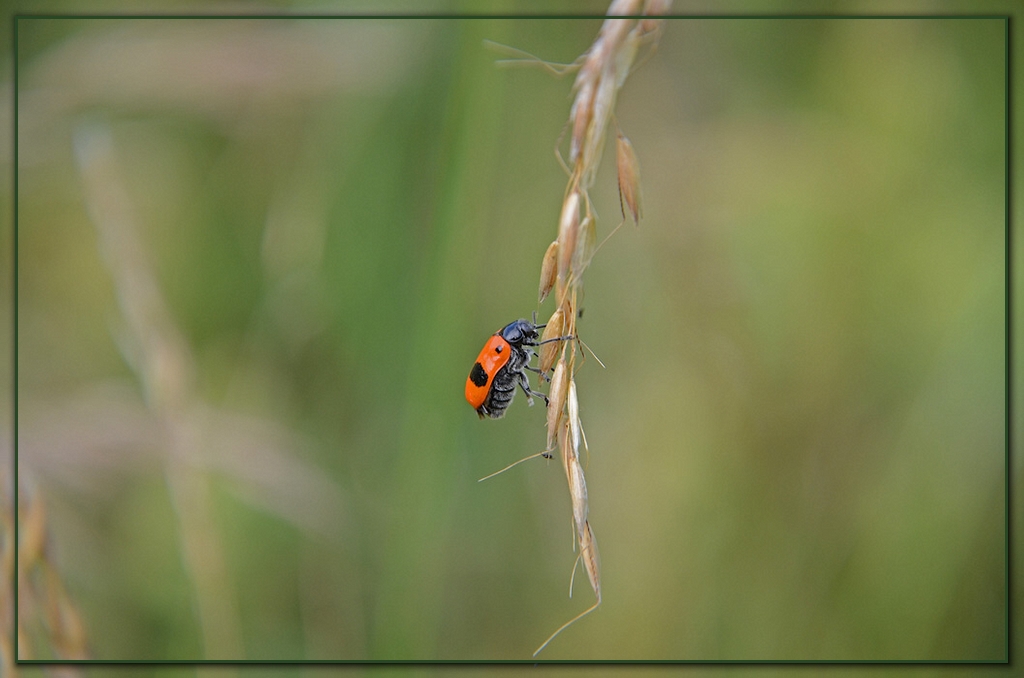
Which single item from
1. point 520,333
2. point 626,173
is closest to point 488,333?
point 520,333

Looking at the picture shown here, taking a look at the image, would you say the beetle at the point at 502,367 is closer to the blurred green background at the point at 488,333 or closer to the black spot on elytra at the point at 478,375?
the black spot on elytra at the point at 478,375

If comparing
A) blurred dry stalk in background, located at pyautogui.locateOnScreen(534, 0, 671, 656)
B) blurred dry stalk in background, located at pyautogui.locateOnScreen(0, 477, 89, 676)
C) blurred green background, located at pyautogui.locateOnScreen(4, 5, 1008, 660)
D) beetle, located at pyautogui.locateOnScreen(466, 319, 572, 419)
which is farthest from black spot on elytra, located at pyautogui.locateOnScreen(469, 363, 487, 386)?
blurred dry stalk in background, located at pyautogui.locateOnScreen(0, 477, 89, 676)

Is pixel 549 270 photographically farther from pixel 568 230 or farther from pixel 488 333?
pixel 488 333

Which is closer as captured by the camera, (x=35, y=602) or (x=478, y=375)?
(x=35, y=602)

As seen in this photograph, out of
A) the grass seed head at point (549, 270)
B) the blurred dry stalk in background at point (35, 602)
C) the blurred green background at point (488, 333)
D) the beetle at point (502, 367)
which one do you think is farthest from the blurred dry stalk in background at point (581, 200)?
the blurred dry stalk in background at point (35, 602)

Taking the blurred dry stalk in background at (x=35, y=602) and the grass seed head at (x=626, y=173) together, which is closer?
the grass seed head at (x=626, y=173)

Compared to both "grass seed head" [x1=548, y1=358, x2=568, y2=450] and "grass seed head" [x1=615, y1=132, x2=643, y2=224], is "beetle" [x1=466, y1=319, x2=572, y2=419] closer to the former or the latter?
"grass seed head" [x1=548, y1=358, x2=568, y2=450]
